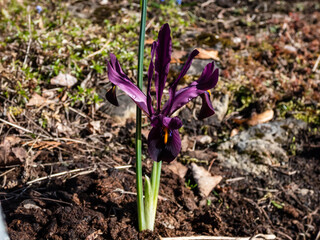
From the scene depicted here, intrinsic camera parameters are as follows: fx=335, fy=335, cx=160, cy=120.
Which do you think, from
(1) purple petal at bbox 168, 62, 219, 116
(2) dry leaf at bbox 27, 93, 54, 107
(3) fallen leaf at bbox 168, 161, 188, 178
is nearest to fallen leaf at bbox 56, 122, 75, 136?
(2) dry leaf at bbox 27, 93, 54, 107

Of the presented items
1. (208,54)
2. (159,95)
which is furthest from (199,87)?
(208,54)

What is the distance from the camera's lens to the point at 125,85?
4.88ft

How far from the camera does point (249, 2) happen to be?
16.2 feet

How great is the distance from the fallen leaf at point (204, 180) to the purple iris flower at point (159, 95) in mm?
917

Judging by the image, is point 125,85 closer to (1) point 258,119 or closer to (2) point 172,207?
(2) point 172,207

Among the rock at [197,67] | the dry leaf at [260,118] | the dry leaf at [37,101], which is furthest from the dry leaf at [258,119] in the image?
the dry leaf at [37,101]

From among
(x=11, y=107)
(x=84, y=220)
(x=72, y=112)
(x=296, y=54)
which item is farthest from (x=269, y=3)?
(x=84, y=220)

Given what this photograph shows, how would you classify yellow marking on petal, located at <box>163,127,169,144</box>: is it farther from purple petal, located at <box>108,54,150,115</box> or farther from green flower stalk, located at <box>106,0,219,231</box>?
purple petal, located at <box>108,54,150,115</box>

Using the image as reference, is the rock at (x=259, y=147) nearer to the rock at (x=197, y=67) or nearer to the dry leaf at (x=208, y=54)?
the rock at (x=197, y=67)

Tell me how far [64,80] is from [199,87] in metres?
1.71

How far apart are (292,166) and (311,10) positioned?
3299 millimetres

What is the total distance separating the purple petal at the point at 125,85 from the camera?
1.46 meters

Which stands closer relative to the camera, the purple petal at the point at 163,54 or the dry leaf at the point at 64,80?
the purple petal at the point at 163,54

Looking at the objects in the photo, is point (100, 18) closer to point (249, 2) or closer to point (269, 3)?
point (249, 2)
